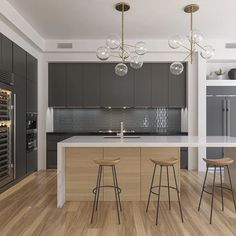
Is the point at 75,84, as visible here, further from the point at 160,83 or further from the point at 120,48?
the point at 120,48

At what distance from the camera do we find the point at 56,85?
19.9ft

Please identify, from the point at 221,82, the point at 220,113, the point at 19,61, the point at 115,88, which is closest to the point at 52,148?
the point at 115,88

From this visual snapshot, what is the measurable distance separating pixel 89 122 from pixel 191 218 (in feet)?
13.1

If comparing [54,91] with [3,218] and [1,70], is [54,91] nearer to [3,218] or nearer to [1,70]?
[1,70]

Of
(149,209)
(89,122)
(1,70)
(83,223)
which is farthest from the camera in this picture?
(89,122)

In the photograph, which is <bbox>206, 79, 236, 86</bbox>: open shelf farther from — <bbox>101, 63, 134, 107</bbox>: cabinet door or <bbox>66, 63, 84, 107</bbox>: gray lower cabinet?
<bbox>66, 63, 84, 107</bbox>: gray lower cabinet

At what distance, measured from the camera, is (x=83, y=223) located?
9.43 ft

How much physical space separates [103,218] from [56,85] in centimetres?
390

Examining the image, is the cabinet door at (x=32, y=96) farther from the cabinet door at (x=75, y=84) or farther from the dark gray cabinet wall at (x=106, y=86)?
the cabinet door at (x=75, y=84)

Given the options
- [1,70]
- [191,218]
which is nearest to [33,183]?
[1,70]

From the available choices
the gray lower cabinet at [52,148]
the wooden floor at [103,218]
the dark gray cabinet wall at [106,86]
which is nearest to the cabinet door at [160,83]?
the dark gray cabinet wall at [106,86]

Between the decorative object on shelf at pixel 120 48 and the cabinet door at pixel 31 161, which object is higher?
the decorative object on shelf at pixel 120 48

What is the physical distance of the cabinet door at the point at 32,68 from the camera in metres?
5.20

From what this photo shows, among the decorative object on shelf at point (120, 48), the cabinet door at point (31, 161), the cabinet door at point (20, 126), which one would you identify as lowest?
the cabinet door at point (31, 161)
